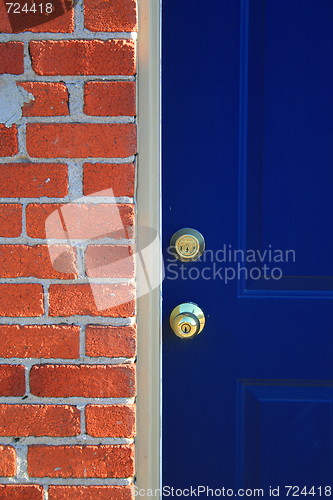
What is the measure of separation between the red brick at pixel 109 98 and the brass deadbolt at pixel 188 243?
0.38m

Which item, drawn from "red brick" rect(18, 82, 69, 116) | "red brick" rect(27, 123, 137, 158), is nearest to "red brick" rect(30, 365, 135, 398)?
"red brick" rect(27, 123, 137, 158)

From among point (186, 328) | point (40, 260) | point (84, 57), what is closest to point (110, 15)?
point (84, 57)

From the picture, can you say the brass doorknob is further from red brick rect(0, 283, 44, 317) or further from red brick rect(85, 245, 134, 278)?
red brick rect(0, 283, 44, 317)

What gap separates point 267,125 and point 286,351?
2.15 ft

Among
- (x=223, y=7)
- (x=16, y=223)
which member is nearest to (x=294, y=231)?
(x=223, y=7)

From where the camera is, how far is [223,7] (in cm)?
136

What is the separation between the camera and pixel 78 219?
119cm

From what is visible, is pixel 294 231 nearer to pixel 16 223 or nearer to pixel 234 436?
pixel 234 436

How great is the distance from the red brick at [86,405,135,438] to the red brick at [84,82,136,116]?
2.42 feet

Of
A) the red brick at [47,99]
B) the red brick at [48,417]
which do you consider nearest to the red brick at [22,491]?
the red brick at [48,417]

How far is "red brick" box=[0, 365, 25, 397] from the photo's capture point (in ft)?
3.98

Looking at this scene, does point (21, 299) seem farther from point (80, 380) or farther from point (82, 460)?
point (82, 460)

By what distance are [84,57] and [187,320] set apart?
0.74 metres

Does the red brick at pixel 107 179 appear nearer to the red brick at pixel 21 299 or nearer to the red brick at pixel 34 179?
the red brick at pixel 34 179
